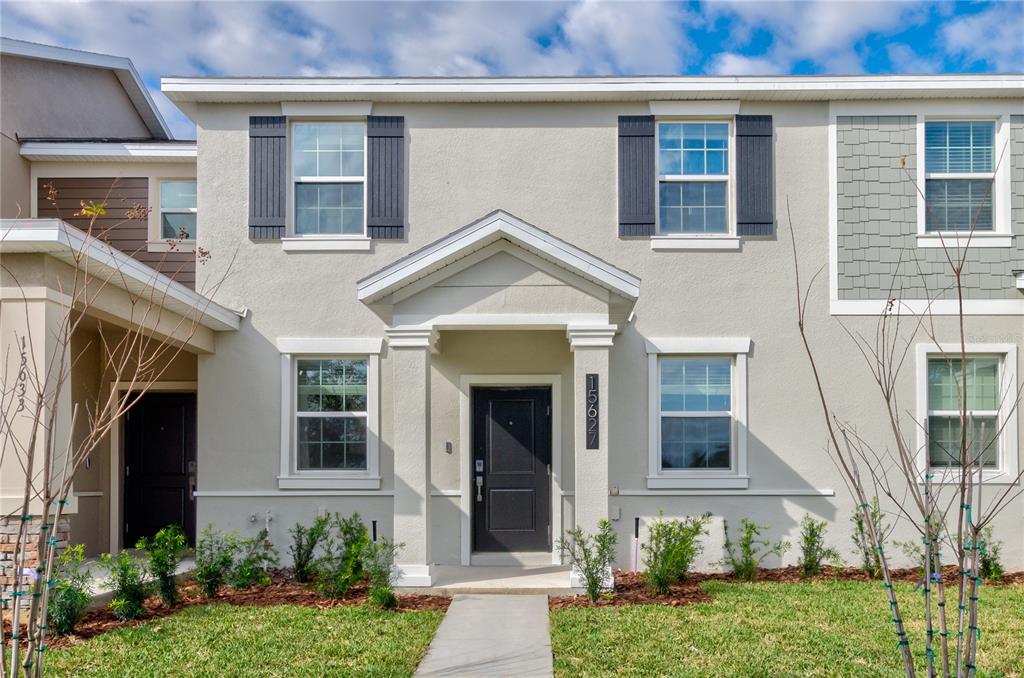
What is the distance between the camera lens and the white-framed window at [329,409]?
1087 centimetres

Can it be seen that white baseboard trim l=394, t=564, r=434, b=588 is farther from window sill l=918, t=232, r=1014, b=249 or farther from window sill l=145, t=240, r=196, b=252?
window sill l=918, t=232, r=1014, b=249

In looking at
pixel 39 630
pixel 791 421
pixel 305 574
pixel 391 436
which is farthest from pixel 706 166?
pixel 39 630

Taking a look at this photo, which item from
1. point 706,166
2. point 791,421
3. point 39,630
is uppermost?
point 706,166

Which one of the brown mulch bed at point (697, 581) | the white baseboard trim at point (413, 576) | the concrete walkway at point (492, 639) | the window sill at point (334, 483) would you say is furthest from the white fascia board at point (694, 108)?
the white baseboard trim at point (413, 576)

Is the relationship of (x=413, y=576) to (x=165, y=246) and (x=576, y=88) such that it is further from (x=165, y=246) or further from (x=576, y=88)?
(x=576, y=88)

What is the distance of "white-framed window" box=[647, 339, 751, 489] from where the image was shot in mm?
10781

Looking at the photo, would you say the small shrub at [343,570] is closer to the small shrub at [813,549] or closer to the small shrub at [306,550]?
the small shrub at [306,550]

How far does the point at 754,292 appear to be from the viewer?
1088cm

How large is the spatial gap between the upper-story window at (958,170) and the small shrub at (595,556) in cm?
575

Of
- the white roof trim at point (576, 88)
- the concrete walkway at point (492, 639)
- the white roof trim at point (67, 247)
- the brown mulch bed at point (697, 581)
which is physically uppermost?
the white roof trim at point (576, 88)

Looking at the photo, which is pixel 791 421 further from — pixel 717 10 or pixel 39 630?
pixel 39 630

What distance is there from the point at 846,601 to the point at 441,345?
17.6ft

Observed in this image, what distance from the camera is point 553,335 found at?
10945 mm

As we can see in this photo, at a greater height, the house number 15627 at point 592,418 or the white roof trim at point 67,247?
the white roof trim at point 67,247
